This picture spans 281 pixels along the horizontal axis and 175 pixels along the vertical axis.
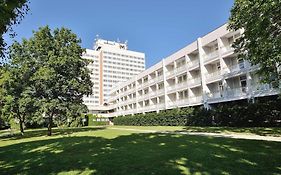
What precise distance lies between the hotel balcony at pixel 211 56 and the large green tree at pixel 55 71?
58.0ft

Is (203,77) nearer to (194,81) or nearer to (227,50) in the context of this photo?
(194,81)

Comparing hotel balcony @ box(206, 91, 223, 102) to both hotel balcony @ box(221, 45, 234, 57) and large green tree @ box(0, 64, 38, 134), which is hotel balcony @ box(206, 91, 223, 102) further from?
large green tree @ box(0, 64, 38, 134)

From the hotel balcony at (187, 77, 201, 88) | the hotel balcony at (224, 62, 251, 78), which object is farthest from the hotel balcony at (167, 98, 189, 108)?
the hotel balcony at (224, 62, 251, 78)

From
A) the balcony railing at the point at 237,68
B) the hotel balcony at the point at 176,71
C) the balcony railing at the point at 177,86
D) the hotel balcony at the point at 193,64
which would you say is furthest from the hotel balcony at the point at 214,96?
the hotel balcony at the point at 176,71

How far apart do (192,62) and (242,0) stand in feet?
78.9

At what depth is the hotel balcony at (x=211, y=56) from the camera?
108ft

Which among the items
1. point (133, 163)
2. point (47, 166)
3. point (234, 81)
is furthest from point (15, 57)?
point (234, 81)

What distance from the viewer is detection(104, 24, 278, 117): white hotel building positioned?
29.1 meters

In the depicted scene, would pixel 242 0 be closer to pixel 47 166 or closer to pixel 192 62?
pixel 47 166

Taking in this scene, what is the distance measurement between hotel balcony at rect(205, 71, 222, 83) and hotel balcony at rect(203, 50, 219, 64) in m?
1.93

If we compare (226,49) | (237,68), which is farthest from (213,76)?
(237,68)

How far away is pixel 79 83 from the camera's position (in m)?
28.7

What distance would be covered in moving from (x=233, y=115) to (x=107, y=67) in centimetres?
9999

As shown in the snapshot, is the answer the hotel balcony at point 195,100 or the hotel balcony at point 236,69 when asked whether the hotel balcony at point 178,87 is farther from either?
the hotel balcony at point 236,69
